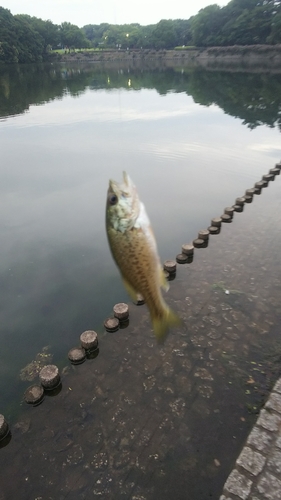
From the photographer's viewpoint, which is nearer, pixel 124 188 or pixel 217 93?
pixel 124 188

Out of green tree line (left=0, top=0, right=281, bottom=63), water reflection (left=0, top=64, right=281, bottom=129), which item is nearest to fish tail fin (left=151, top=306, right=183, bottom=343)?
water reflection (left=0, top=64, right=281, bottom=129)

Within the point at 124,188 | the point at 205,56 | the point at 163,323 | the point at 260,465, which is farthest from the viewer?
the point at 205,56

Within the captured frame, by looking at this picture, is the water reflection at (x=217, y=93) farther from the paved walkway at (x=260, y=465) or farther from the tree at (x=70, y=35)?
the tree at (x=70, y=35)

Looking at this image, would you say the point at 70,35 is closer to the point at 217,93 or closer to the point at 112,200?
the point at 217,93

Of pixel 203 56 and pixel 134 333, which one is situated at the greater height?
pixel 203 56

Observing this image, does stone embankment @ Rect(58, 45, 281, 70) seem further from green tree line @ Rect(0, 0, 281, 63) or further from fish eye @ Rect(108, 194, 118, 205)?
fish eye @ Rect(108, 194, 118, 205)

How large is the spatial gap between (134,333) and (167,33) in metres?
115

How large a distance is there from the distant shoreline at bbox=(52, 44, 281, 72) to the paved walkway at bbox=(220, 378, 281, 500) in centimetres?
6506

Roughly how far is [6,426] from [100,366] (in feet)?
5.51

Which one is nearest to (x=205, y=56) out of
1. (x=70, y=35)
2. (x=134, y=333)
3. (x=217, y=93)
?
(x=217, y=93)

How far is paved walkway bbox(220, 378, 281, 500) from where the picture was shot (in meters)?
3.59

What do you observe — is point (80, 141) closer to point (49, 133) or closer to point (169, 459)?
point (49, 133)

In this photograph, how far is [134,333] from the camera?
6148 millimetres

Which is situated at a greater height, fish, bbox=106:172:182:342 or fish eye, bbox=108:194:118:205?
fish eye, bbox=108:194:118:205
